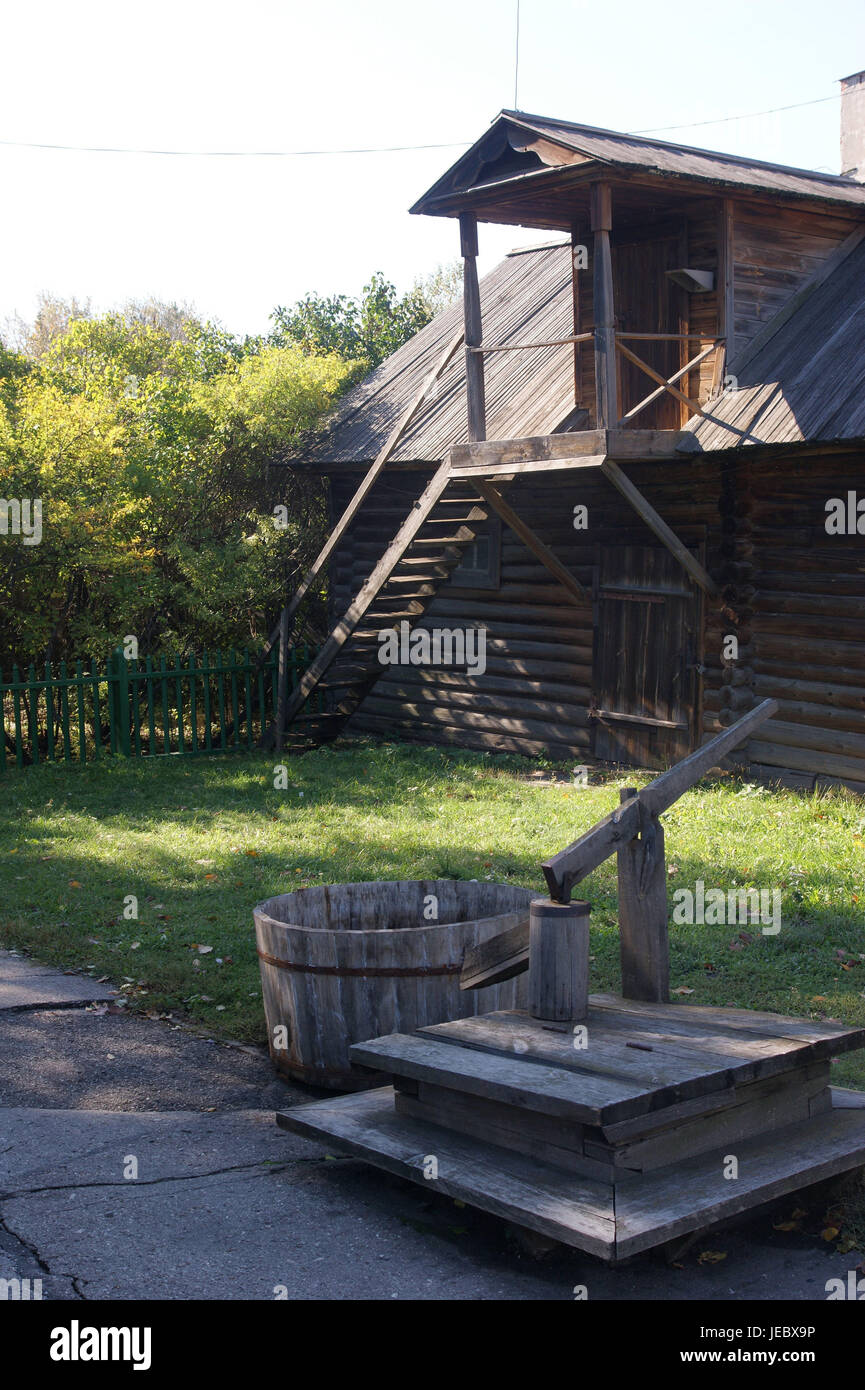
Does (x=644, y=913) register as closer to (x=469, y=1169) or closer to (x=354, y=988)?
(x=469, y=1169)

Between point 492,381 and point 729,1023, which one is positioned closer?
point 729,1023

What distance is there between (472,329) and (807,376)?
3.55 metres

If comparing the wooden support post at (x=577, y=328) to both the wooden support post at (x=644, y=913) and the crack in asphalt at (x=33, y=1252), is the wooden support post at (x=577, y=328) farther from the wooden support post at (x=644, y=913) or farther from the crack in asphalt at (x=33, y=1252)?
the crack in asphalt at (x=33, y=1252)

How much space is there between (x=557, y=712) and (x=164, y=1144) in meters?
10.2

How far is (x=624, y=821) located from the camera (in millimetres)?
5121

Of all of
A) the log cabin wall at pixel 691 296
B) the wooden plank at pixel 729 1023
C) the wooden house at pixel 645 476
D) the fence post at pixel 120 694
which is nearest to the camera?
the wooden plank at pixel 729 1023

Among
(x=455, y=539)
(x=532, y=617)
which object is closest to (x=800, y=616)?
(x=532, y=617)

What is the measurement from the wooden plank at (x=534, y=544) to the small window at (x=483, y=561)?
1030mm

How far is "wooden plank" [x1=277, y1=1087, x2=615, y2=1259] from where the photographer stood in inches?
157

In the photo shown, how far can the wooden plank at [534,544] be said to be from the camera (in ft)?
44.9

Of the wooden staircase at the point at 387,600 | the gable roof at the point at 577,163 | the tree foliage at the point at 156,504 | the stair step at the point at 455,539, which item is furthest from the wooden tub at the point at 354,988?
the tree foliage at the point at 156,504

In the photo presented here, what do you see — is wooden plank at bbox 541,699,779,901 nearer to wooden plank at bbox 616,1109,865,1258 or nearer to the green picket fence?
wooden plank at bbox 616,1109,865,1258

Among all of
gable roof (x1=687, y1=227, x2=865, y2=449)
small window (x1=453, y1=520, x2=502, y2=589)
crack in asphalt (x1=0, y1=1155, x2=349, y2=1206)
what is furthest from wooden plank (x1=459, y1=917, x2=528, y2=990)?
small window (x1=453, y1=520, x2=502, y2=589)

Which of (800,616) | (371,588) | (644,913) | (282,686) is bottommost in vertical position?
(644,913)
